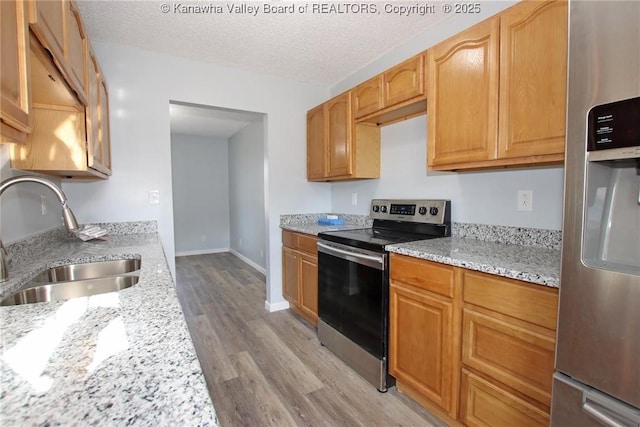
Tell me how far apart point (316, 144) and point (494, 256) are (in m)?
2.09

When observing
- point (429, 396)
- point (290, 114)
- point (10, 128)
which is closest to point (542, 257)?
point (429, 396)

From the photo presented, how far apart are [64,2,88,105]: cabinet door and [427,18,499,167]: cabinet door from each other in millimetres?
1816

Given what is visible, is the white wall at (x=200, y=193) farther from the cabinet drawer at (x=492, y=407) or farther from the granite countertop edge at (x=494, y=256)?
the cabinet drawer at (x=492, y=407)

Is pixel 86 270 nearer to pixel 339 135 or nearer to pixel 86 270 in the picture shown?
pixel 86 270

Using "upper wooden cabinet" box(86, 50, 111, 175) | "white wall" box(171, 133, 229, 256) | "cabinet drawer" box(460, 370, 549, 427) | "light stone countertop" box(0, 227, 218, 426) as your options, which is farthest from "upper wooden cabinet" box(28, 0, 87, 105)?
"white wall" box(171, 133, 229, 256)

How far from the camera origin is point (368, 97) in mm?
2391

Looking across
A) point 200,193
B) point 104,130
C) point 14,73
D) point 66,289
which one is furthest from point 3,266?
point 200,193

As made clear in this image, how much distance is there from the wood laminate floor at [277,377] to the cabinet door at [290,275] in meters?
0.21

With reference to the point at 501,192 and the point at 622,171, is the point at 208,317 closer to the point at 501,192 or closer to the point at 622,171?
the point at 501,192

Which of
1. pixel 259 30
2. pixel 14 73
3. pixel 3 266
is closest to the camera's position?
pixel 14 73

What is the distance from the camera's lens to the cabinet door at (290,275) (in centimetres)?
296

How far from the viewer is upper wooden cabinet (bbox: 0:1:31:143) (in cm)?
71

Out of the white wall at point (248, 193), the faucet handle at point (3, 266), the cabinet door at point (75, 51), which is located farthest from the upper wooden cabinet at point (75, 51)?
the white wall at point (248, 193)

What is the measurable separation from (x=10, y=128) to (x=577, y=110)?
161 cm
